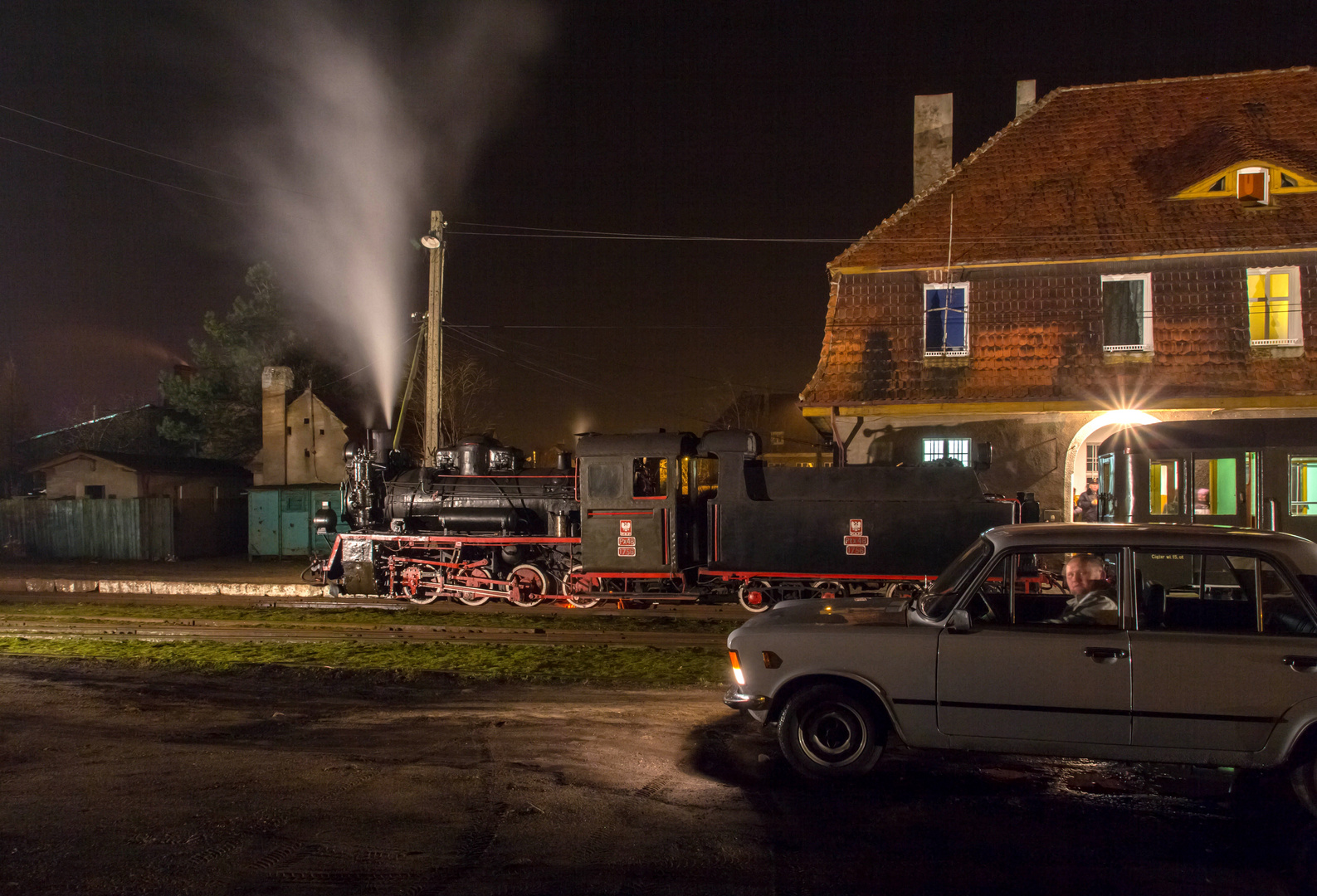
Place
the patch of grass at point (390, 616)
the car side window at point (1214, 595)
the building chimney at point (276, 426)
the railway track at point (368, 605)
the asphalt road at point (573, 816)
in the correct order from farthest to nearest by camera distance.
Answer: the building chimney at point (276, 426), the railway track at point (368, 605), the patch of grass at point (390, 616), the car side window at point (1214, 595), the asphalt road at point (573, 816)

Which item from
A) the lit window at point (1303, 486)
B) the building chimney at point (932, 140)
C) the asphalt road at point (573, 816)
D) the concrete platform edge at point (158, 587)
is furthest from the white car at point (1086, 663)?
the building chimney at point (932, 140)

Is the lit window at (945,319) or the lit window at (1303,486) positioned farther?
the lit window at (945,319)

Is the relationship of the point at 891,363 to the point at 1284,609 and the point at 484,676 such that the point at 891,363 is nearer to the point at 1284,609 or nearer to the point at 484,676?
the point at 484,676

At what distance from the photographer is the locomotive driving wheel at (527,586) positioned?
15398 millimetres

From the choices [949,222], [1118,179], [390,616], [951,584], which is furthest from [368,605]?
[1118,179]

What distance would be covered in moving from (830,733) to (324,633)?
915 cm

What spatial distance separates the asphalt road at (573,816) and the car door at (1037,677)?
0.53 meters

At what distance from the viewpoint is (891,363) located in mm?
18906

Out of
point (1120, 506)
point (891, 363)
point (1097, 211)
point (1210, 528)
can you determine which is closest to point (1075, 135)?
point (1097, 211)

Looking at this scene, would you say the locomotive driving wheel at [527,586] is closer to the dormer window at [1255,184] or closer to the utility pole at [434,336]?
the utility pole at [434,336]

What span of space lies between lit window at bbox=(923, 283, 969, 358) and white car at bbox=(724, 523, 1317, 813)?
44.6 ft

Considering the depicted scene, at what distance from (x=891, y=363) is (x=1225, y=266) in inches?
264

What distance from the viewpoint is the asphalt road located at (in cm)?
448

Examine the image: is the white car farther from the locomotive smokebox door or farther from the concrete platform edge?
the concrete platform edge
